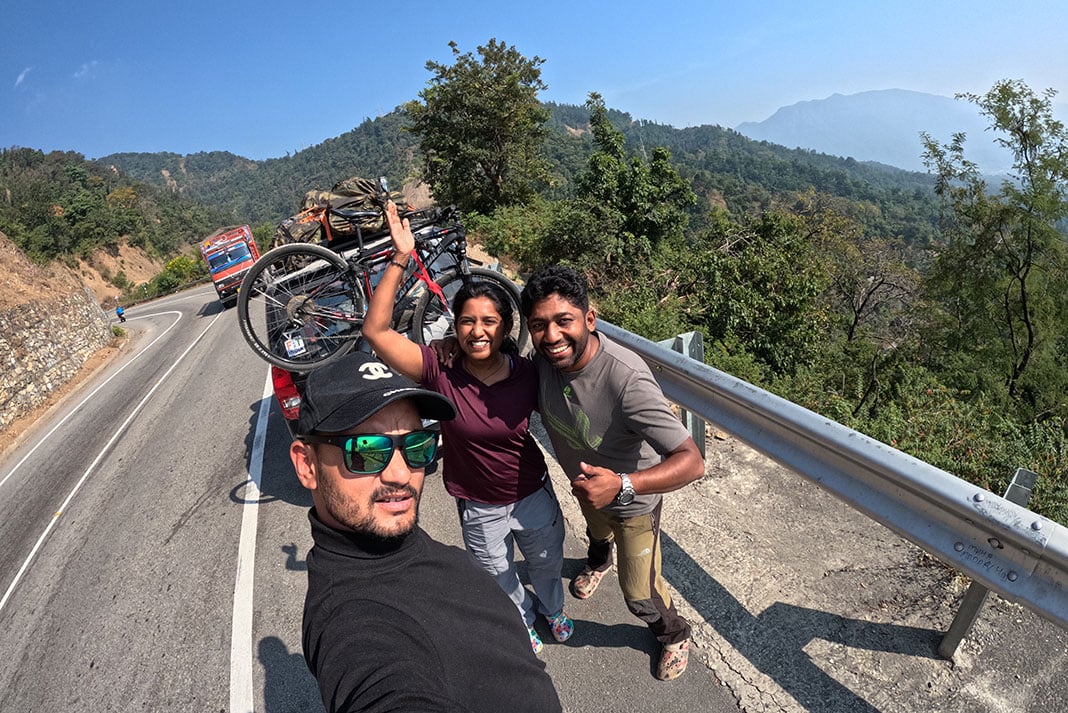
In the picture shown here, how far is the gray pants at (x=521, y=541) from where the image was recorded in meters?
2.73

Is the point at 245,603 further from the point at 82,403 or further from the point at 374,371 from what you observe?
the point at 82,403

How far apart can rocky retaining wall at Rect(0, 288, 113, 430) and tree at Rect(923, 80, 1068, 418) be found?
28.6 metres

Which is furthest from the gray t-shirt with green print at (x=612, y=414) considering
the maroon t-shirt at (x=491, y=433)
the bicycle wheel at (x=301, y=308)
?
the bicycle wheel at (x=301, y=308)

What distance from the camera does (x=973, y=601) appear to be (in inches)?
82.0

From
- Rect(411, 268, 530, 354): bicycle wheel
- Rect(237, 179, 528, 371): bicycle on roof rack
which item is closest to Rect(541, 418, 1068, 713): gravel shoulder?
Rect(411, 268, 530, 354): bicycle wheel

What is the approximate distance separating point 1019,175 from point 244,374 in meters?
27.6

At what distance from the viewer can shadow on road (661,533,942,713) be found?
2.25 metres

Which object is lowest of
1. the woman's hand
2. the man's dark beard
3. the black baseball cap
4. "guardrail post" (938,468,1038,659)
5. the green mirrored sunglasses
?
"guardrail post" (938,468,1038,659)

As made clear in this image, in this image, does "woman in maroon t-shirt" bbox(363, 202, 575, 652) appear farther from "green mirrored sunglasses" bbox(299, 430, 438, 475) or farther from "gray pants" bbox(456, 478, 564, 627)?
"green mirrored sunglasses" bbox(299, 430, 438, 475)

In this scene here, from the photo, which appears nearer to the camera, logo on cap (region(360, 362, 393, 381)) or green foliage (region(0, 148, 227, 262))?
logo on cap (region(360, 362, 393, 381))

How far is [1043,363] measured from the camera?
22.0m

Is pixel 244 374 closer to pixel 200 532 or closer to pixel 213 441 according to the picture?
pixel 213 441

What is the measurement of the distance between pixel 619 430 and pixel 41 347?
19.5 metres

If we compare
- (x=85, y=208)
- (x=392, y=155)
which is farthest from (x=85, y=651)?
(x=392, y=155)
